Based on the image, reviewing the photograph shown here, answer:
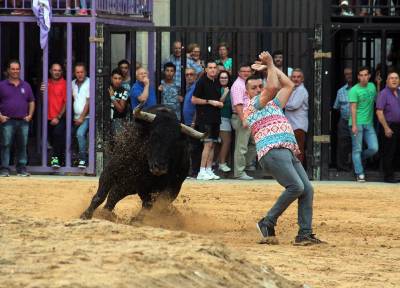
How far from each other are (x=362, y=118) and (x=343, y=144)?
63 centimetres

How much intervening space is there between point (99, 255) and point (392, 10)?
12.2 metres

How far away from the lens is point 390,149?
17.5 meters

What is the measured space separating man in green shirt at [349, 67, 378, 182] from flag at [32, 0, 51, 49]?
4669mm

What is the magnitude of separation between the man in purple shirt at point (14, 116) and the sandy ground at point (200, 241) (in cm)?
91

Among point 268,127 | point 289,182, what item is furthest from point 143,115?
point 289,182

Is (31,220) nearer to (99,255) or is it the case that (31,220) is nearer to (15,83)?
(99,255)

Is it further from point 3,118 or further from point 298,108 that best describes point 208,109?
point 3,118

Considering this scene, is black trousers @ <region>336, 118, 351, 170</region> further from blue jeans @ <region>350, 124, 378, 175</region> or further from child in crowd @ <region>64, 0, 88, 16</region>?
child in crowd @ <region>64, 0, 88, 16</region>

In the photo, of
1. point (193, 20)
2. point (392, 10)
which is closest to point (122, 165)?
point (392, 10)

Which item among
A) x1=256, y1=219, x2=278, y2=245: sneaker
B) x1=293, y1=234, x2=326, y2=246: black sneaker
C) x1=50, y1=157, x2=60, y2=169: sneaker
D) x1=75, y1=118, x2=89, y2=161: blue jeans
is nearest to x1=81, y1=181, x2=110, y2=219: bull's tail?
x1=256, y1=219, x2=278, y2=245: sneaker

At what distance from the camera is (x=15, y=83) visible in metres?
17.9

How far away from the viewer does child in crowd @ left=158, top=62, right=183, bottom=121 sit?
17938 mm

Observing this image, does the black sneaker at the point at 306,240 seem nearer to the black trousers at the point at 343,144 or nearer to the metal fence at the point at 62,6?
the black trousers at the point at 343,144

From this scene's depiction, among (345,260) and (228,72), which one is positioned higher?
(228,72)
